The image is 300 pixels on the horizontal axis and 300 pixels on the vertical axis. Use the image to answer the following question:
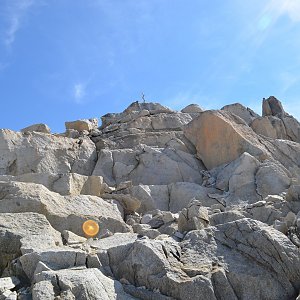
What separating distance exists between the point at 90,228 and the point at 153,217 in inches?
121

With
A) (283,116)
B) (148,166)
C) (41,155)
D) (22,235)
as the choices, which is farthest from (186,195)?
(283,116)

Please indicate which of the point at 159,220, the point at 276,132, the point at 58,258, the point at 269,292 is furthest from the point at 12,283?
the point at 276,132

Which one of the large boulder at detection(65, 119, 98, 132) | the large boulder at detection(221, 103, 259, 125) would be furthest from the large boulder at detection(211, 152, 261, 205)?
the large boulder at detection(221, 103, 259, 125)

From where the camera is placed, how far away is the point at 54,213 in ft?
50.7

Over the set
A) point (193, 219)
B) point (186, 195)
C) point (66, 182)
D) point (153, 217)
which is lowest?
point (193, 219)

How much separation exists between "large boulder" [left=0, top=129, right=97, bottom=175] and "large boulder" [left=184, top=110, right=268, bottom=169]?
25.7 feet

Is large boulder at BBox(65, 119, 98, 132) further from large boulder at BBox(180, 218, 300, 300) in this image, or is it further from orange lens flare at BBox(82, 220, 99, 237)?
large boulder at BBox(180, 218, 300, 300)

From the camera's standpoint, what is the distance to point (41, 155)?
29.9 meters

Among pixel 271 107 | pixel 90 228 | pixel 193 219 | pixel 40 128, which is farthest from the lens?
pixel 271 107

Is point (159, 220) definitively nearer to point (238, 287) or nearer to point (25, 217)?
point (25, 217)

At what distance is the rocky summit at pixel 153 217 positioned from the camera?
Result: 33.4 feet

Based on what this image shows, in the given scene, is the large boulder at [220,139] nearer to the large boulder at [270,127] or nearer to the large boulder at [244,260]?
the large boulder at [270,127]

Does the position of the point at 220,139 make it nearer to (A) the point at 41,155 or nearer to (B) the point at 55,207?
(A) the point at 41,155

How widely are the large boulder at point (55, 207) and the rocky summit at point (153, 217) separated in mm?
44
